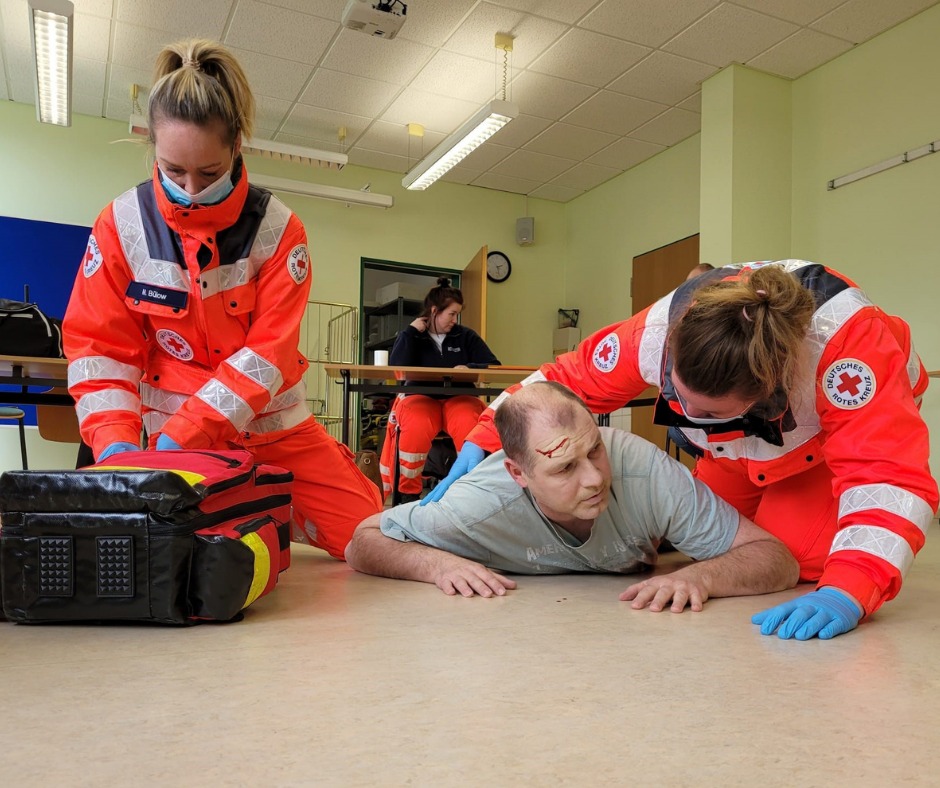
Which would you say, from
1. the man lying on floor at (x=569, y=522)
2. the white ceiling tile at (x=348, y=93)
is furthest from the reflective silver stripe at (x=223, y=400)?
the white ceiling tile at (x=348, y=93)

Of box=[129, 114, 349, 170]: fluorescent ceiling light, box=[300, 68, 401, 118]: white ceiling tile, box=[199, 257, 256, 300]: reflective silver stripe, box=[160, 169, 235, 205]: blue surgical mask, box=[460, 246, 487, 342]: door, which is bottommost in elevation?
box=[199, 257, 256, 300]: reflective silver stripe

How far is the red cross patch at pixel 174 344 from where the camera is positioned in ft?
6.11

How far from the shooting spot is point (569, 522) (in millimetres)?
1755

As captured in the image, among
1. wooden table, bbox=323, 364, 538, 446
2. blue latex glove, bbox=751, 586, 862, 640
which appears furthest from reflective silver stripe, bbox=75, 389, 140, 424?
wooden table, bbox=323, 364, 538, 446

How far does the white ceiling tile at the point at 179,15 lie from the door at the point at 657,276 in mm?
4052

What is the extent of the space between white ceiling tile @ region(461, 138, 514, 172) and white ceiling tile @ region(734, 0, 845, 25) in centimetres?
274

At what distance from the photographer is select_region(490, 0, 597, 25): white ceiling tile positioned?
4.68 m

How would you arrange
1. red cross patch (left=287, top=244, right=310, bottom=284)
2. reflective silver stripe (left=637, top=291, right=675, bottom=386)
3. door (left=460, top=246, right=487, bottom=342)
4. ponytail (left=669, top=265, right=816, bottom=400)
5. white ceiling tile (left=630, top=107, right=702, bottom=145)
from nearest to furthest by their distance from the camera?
ponytail (left=669, top=265, right=816, bottom=400), reflective silver stripe (left=637, top=291, right=675, bottom=386), red cross patch (left=287, top=244, right=310, bottom=284), white ceiling tile (left=630, top=107, right=702, bottom=145), door (left=460, top=246, right=487, bottom=342)

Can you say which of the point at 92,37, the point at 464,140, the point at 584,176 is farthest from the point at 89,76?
the point at 584,176

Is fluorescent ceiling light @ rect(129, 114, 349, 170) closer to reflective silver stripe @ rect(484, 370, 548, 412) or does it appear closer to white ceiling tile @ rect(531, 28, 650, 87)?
white ceiling tile @ rect(531, 28, 650, 87)

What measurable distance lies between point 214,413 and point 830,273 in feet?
4.43

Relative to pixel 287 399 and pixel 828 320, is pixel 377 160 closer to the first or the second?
pixel 287 399

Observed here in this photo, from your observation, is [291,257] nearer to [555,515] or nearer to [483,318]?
[555,515]

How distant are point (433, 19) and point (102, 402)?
403cm
